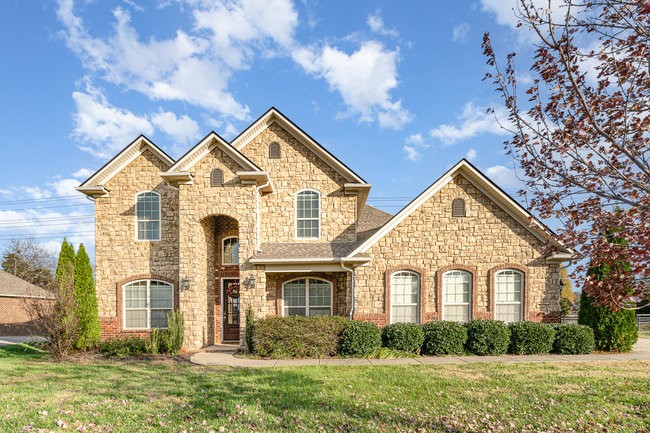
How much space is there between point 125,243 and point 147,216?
1369 millimetres

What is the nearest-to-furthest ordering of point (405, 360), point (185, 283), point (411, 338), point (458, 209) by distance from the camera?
1. point (405, 360)
2. point (411, 338)
3. point (185, 283)
4. point (458, 209)

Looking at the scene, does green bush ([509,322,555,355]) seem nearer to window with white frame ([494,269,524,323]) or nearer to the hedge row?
the hedge row

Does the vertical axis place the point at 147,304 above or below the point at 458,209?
below

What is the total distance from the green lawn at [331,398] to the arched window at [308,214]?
6.52m

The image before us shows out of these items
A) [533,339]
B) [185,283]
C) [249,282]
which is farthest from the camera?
[185,283]

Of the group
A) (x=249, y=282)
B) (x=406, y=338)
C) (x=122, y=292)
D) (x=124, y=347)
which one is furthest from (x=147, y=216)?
(x=406, y=338)

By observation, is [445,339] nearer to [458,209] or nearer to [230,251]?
[458,209]

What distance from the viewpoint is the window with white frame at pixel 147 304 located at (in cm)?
1536

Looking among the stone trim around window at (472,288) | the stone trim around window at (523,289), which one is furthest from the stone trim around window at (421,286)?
the stone trim around window at (523,289)

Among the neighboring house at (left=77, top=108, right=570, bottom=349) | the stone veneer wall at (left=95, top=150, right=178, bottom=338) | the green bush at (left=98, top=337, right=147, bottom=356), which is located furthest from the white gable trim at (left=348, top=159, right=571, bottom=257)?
the green bush at (left=98, top=337, right=147, bottom=356)

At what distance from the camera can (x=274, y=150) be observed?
16328 millimetres

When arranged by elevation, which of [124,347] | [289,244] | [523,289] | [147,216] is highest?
[147,216]

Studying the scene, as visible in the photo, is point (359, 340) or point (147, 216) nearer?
point (359, 340)

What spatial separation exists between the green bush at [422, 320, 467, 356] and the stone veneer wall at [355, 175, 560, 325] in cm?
117
